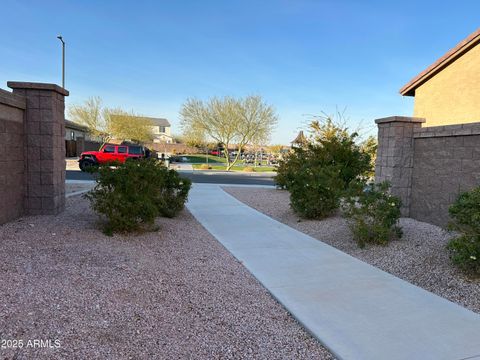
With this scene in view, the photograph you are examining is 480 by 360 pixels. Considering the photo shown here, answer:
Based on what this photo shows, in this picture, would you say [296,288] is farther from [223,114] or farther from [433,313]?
[223,114]

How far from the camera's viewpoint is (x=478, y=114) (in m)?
9.65

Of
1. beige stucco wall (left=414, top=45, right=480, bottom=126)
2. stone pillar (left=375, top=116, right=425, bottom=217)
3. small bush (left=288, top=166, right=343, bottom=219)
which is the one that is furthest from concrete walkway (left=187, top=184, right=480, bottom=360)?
beige stucco wall (left=414, top=45, right=480, bottom=126)

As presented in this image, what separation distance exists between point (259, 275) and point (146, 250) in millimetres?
1823

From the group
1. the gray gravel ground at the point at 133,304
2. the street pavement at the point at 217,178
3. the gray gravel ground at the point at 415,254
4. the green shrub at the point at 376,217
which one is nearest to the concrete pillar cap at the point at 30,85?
the gray gravel ground at the point at 133,304

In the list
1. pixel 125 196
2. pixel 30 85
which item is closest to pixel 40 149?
pixel 30 85

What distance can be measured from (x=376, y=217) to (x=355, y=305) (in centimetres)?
257

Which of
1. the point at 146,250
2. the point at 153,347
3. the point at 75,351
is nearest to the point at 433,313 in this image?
the point at 153,347

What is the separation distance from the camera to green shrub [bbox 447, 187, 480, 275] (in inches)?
170

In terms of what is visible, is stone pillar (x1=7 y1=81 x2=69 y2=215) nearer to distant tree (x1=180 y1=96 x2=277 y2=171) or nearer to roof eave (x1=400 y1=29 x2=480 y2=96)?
roof eave (x1=400 y1=29 x2=480 y2=96)

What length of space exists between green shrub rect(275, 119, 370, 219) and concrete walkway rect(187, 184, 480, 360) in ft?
5.94

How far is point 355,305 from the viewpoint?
3.87 meters

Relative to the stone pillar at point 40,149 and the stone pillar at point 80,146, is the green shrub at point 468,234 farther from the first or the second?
the stone pillar at point 80,146

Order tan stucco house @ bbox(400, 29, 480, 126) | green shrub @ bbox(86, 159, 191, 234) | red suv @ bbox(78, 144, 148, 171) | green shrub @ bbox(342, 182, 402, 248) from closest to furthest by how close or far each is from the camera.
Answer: green shrub @ bbox(86, 159, 191, 234), green shrub @ bbox(342, 182, 402, 248), tan stucco house @ bbox(400, 29, 480, 126), red suv @ bbox(78, 144, 148, 171)

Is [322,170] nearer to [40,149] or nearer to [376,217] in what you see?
[376,217]
